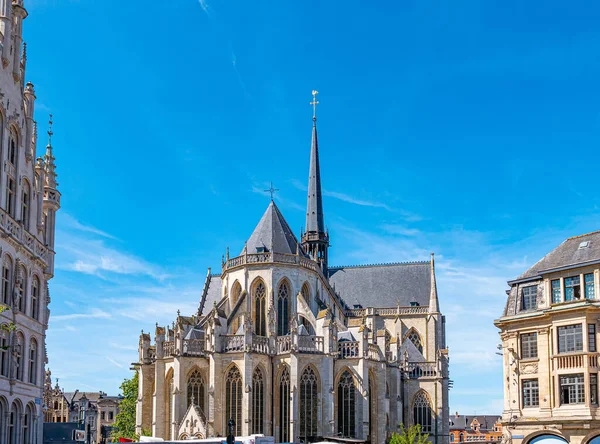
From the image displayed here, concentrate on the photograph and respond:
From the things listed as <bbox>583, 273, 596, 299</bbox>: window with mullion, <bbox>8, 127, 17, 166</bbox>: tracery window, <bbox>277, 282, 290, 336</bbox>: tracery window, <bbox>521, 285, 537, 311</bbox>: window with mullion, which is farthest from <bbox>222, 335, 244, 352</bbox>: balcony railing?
<bbox>8, 127, 17, 166</bbox>: tracery window

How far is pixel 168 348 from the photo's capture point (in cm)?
5931

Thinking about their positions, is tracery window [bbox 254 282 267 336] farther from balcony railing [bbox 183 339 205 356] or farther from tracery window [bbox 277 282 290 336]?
balcony railing [bbox 183 339 205 356]

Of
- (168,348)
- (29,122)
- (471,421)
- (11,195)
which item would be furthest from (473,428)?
(11,195)

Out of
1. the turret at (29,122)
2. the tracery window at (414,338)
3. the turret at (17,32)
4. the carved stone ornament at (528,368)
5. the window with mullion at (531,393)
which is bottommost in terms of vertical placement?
the window with mullion at (531,393)

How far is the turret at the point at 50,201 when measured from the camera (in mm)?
35241

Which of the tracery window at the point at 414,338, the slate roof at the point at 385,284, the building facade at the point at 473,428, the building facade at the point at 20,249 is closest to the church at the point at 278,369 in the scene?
the tracery window at the point at 414,338

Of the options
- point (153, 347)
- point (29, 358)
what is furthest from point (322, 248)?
point (29, 358)

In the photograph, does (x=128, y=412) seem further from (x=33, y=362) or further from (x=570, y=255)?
(x=570, y=255)

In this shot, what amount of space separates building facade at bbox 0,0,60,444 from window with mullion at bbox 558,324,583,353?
887 inches

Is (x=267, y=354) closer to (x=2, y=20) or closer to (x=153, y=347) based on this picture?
(x=153, y=347)

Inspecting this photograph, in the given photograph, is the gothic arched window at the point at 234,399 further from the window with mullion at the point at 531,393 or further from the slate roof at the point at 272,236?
the window with mullion at the point at 531,393

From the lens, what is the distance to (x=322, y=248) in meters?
92.0

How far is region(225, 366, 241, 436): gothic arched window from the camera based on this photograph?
56.1 meters

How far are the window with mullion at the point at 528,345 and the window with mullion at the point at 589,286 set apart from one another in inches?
131
